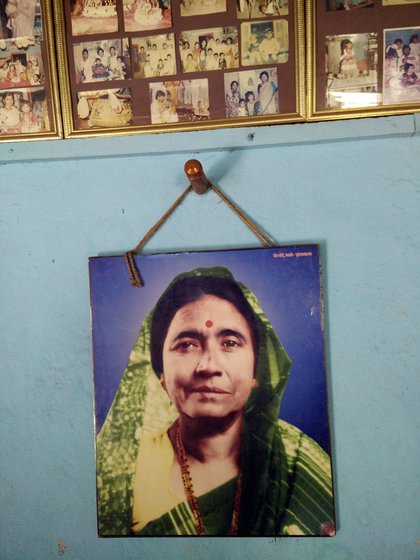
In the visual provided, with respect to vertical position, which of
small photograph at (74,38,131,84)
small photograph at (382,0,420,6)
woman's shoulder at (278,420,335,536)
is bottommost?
woman's shoulder at (278,420,335,536)

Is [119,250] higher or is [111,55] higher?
[111,55]

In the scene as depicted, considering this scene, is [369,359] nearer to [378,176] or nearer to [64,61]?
[378,176]

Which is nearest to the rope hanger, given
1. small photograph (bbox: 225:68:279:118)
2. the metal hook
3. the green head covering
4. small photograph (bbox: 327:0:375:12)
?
the metal hook

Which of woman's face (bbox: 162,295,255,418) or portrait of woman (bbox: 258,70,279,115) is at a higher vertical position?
portrait of woman (bbox: 258,70,279,115)

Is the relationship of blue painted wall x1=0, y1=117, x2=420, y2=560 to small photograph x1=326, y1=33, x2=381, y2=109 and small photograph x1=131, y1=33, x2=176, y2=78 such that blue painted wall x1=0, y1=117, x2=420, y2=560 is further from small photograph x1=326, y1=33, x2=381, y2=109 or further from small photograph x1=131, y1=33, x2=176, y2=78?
small photograph x1=131, y1=33, x2=176, y2=78

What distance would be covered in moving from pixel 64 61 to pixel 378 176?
0.92 m

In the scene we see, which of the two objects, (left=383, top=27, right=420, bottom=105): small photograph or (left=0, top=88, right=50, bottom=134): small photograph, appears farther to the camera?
(left=0, top=88, right=50, bottom=134): small photograph

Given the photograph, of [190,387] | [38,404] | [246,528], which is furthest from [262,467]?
[38,404]

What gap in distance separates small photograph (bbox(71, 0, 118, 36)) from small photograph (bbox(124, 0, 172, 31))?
0.04 m

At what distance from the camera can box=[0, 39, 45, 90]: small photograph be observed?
4.38 ft

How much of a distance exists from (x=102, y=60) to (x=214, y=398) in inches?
38.3

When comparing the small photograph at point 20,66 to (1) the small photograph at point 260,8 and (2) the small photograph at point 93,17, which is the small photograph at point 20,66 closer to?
(2) the small photograph at point 93,17

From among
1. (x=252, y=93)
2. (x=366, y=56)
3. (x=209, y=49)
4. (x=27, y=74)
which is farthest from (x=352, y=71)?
(x=27, y=74)

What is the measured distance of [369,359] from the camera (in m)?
1.28
